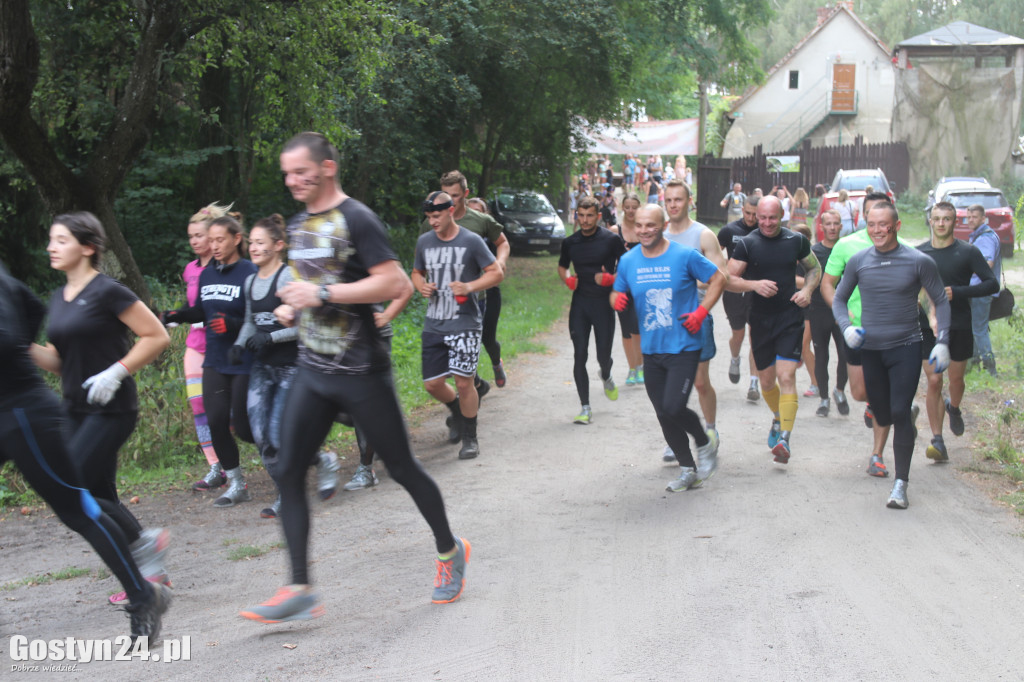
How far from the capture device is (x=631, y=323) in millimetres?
10281

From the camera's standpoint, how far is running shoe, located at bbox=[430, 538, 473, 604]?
4.71 metres

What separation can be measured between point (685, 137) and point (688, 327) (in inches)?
1262

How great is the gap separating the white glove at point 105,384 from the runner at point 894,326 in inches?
183

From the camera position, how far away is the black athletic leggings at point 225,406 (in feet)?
21.5

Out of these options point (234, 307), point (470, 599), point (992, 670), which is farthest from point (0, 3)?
point (992, 670)

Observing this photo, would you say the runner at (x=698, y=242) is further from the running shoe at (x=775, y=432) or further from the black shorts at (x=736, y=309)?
the black shorts at (x=736, y=309)

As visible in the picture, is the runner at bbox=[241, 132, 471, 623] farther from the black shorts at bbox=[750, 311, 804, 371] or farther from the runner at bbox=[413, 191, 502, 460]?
the black shorts at bbox=[750, 311, 804, 371]

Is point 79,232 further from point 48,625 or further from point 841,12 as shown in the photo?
point 841,12

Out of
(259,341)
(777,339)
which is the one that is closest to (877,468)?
(777,339)

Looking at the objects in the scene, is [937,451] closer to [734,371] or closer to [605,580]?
[734,371]

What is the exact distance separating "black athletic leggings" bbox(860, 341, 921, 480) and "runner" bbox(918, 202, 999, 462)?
111cm

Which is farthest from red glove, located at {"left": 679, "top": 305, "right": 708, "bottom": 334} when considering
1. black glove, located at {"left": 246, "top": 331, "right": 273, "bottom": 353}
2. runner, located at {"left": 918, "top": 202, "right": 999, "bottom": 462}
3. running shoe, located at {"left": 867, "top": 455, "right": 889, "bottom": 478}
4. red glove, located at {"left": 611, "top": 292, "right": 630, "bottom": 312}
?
black glove, located at {"left": 246, "top": 331, "right": 273, "bottom": 353}

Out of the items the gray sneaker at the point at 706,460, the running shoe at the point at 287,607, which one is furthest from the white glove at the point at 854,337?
the running shoe at the point at 287,607

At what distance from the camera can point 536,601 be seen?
4.77 metres
